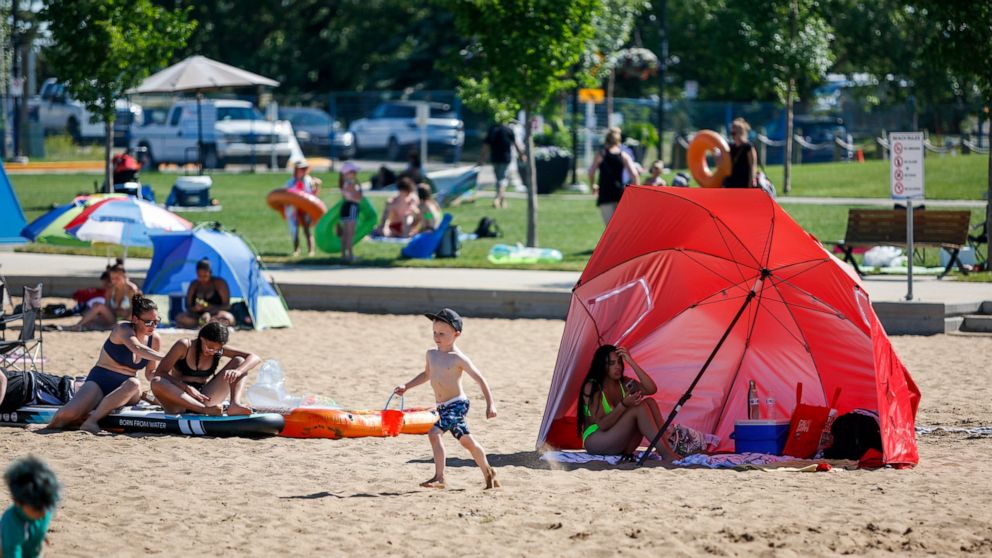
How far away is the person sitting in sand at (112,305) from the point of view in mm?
15930

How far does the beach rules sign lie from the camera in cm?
1538

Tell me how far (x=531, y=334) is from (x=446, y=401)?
23.3 ft

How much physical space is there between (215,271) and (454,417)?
834 cm

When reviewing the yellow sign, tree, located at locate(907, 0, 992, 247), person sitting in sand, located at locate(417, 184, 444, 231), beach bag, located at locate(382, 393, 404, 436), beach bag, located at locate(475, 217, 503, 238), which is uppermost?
tree, located at locate(907, 0, 992, 247)

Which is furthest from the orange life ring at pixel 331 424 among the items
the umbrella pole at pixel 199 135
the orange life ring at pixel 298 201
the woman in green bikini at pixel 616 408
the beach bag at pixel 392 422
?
the umbrella pole at pixel 199 135

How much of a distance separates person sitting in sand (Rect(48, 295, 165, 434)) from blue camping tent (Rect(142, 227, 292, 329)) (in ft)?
17.0

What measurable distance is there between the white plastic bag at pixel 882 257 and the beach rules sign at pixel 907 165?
3.64 meters

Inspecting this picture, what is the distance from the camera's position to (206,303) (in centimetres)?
1573

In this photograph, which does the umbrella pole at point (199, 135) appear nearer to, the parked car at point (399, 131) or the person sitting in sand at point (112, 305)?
the parked car at point (399, 131)

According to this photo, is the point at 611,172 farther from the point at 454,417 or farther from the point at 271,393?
the point at 454,417

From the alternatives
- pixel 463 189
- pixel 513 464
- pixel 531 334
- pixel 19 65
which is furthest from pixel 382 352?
pixel 19 65

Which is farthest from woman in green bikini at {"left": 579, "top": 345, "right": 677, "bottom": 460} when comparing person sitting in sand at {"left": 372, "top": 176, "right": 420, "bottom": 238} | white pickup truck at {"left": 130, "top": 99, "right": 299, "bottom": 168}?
white pickup truck at {"left": 130, "top": 99, "right": 299, "bottom": 168}

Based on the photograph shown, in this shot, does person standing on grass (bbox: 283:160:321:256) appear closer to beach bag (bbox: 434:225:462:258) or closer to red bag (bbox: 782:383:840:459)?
beach bag (bbox: 434:225:462:258)

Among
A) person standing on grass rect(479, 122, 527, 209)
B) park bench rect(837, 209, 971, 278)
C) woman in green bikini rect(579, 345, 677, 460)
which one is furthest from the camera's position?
person standing on grass rect(479, 122, 527, 209)
